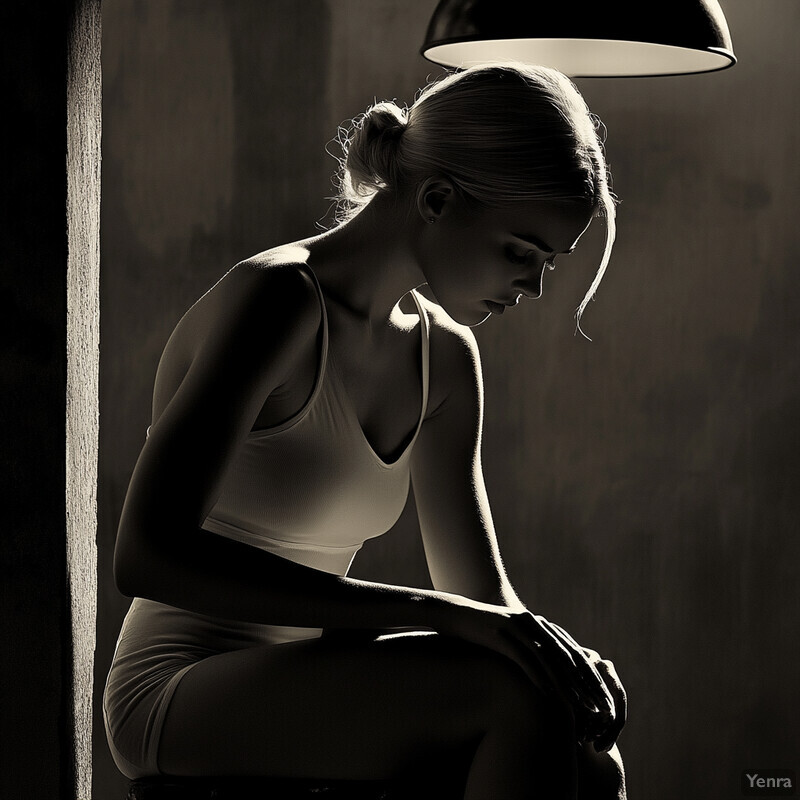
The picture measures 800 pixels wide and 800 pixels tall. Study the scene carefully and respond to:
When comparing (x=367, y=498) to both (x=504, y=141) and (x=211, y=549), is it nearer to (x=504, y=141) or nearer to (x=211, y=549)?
(x=211, y=549)

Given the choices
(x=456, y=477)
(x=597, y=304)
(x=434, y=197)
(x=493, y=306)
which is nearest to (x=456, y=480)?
(x=456, y=477)

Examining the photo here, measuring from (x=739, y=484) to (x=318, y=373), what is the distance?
2.06 m

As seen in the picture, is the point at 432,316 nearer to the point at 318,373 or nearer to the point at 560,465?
the point at 318,373

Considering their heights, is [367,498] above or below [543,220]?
below

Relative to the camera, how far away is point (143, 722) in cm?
124

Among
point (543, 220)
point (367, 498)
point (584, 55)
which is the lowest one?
point (367, 498)

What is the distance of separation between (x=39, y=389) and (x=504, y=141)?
54cm

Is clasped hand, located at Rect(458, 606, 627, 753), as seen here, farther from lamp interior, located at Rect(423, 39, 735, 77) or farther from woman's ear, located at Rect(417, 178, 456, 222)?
lamp interior, located at Rect(423, 39, 735, 77)

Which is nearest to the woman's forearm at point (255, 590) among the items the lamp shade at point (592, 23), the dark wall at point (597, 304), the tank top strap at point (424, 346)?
the tank top strap at point (424, 346)

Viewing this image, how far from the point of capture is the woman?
1.13 meters

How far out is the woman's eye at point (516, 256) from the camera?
1.30 m

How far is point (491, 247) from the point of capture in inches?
51.0

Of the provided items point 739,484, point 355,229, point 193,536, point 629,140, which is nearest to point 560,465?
point 739,484

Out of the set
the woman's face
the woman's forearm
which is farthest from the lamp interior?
the woman's forearm
